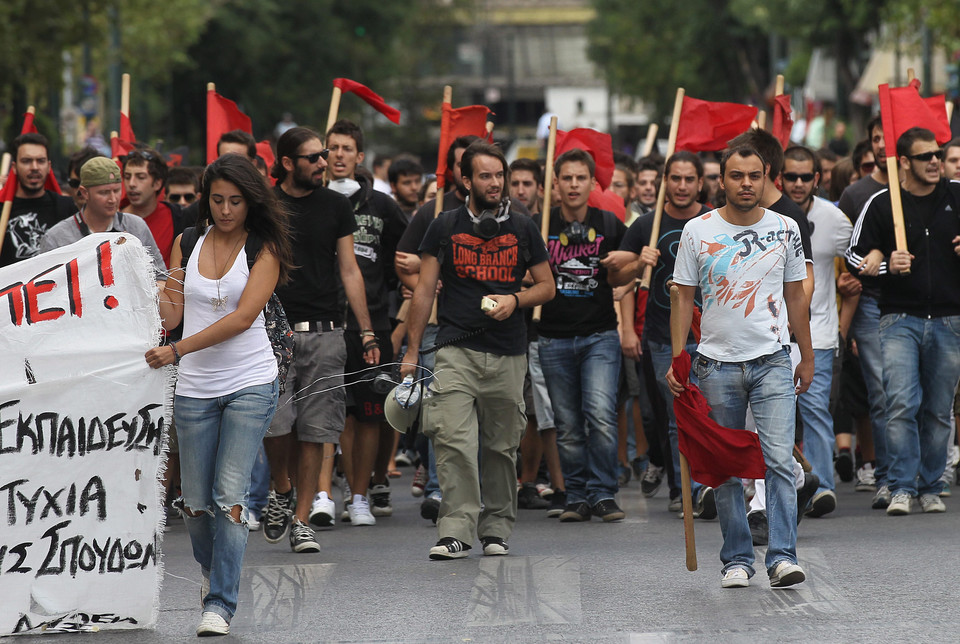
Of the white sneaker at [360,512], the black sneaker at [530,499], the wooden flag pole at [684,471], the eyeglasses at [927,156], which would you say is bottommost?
the black sneaker at [530,499]

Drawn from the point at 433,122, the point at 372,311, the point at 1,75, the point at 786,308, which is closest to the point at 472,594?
the point at 786,308

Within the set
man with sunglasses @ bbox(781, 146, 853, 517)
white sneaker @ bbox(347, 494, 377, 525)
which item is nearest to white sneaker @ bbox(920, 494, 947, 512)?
man with sunglasses @ bbox(781, 146, 853, 517)

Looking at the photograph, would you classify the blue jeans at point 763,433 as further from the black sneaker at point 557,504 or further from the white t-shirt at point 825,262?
the black sneaker at point 557,504

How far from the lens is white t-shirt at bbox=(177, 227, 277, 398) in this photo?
6.64 m

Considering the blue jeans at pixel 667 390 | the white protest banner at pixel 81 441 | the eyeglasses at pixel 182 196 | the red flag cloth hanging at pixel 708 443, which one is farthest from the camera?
the eyeglasses at pixel 182 196

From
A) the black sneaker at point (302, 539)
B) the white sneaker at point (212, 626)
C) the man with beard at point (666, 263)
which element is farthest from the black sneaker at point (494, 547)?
the white sneaker at point (212, 626)

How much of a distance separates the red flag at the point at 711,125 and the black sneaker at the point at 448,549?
4.17 m

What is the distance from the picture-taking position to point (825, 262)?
9.79 m

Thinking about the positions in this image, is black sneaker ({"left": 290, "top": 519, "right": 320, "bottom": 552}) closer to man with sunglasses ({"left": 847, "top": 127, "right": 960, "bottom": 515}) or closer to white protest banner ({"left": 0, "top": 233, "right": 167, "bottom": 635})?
white protest banner ({"left": 0, "top": 233, "right": 167, "bottom": 635})

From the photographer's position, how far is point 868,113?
1578 inches

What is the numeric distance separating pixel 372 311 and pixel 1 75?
1562 centimetres

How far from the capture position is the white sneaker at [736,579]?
23.9 ft

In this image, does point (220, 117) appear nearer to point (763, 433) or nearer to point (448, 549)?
point (448, 549)

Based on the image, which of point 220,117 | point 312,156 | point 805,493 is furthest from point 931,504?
point 220,117
